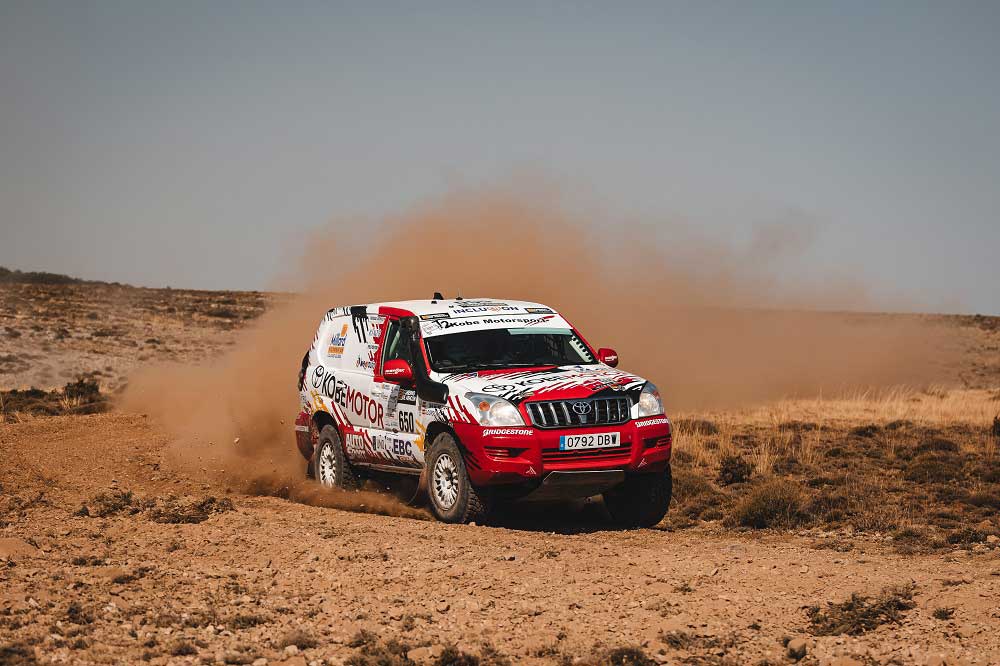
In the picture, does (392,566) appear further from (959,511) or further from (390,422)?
(959,511)

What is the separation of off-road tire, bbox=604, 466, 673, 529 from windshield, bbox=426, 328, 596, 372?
1.43 metres

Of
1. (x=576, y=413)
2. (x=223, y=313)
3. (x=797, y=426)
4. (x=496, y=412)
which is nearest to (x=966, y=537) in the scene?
(x=576, y=413)

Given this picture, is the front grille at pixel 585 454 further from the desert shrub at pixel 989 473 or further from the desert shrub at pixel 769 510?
the desert shrub at pixel 989 473

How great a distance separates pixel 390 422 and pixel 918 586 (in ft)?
18.9

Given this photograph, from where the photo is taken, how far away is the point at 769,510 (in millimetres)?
12820

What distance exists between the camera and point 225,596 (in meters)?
7.95

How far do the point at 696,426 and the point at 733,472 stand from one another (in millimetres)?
5582

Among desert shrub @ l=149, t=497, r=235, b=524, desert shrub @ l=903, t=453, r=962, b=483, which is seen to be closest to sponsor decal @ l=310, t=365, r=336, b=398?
desert shrub @ l=149, t=497, r=235, b=524

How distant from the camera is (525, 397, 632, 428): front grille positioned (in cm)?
1063

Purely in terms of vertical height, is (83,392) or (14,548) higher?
(14,548)

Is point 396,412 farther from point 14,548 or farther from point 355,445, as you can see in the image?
Result: point 14,548

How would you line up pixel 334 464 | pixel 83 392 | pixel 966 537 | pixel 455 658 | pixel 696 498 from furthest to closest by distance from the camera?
pixel 83 392, pixel 696 498, pixel 334 464, pixel 966 537, pixel 455 658

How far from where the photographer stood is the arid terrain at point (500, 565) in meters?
6.85

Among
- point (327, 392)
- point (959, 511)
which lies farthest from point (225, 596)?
point (959, 511)
